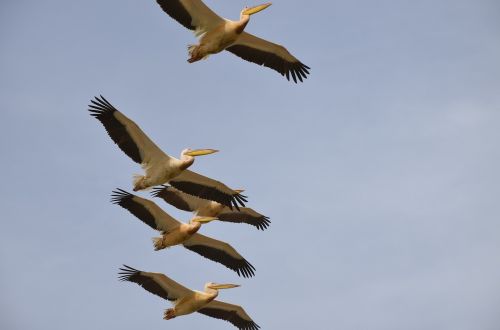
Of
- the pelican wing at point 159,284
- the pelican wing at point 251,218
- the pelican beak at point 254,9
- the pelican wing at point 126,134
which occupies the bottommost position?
the pelican wing at point 159,284

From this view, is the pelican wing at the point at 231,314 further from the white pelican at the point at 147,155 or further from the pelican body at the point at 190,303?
the white pelican at the point at 147,155

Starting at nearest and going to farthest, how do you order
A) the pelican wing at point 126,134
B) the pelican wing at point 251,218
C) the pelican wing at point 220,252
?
the pelican wing at point 126,134 < the pelican wing at point 220,252 < the pelican wing at point 251,218

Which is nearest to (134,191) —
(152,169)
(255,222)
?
(152,169)

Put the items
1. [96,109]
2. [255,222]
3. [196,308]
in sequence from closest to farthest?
[96,109] → [196,308] → [255,222]

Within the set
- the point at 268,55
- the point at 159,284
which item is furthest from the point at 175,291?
the point at 268,55

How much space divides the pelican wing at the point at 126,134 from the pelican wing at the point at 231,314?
13.7 ft

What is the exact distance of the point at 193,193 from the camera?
28906mm

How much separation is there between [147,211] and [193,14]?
4.45m

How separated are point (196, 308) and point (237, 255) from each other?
6.14ft

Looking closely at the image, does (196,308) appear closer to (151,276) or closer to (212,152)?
(151,276)

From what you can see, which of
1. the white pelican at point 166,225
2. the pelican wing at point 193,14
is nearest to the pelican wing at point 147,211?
the white pelican at point 166,225

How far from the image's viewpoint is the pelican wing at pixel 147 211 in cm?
2855

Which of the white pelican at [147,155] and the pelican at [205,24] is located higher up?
the pelican at [205,24]

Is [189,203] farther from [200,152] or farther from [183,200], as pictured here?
[200,152]
